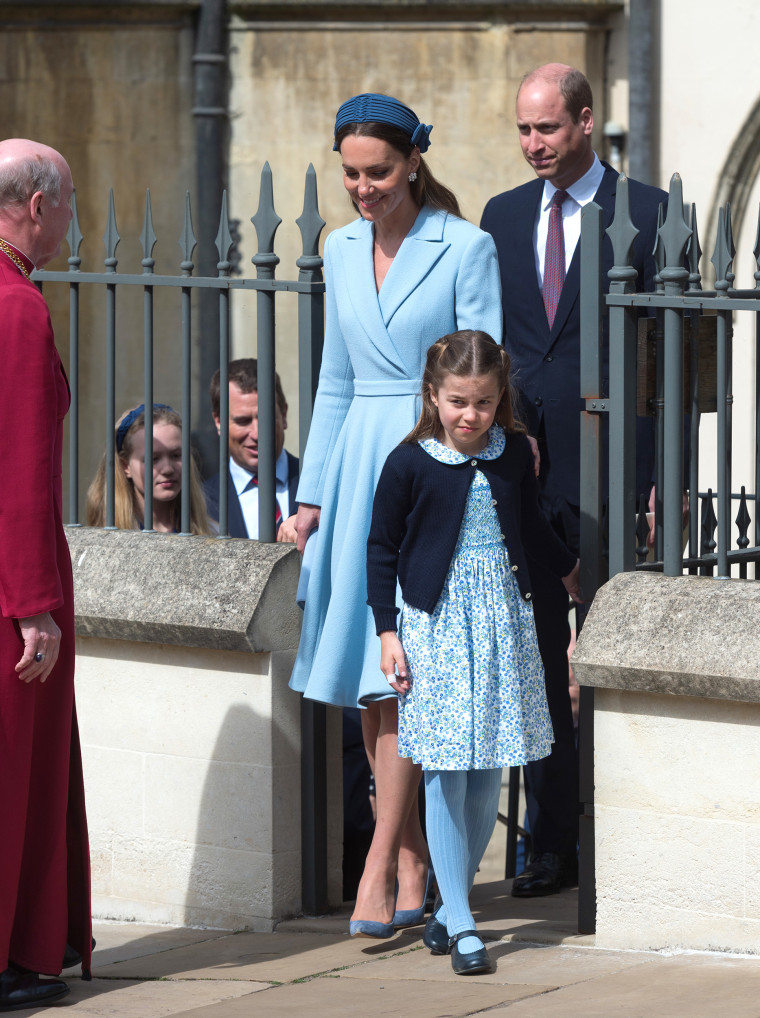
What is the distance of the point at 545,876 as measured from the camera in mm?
5039

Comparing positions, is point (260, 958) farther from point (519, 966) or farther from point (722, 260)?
point (722, 260)

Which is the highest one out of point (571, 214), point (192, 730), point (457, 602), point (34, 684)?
point (571, 214)

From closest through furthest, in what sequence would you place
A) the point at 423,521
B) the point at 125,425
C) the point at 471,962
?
the point at 471,962
the point at 423,521
the point at 125,425

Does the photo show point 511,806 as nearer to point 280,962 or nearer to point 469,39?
point 280,962

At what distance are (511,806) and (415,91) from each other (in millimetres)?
5731

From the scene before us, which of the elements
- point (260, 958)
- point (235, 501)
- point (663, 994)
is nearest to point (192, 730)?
point (260, 958)

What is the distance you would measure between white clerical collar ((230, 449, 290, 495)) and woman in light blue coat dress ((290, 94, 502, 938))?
98 cm

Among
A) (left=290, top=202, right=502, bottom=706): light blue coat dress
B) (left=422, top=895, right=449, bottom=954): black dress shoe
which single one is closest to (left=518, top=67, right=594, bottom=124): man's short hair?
(left=290, top=202, right=502, bottom=706): light blue coat dress

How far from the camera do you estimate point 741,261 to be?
10.1 metres

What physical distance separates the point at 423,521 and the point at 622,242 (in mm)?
873

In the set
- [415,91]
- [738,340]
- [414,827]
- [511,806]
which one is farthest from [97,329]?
[414,827]

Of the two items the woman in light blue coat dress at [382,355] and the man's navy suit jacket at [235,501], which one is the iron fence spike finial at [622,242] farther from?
the man's navy suit jacket at [235,501]

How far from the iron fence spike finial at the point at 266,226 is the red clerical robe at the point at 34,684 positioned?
0.97m

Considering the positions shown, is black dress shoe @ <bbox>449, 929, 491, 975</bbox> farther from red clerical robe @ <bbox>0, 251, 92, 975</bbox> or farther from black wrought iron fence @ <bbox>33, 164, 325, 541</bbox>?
black wrought iron fence @ <bbox>33, 164, 325, 541</bbox>
